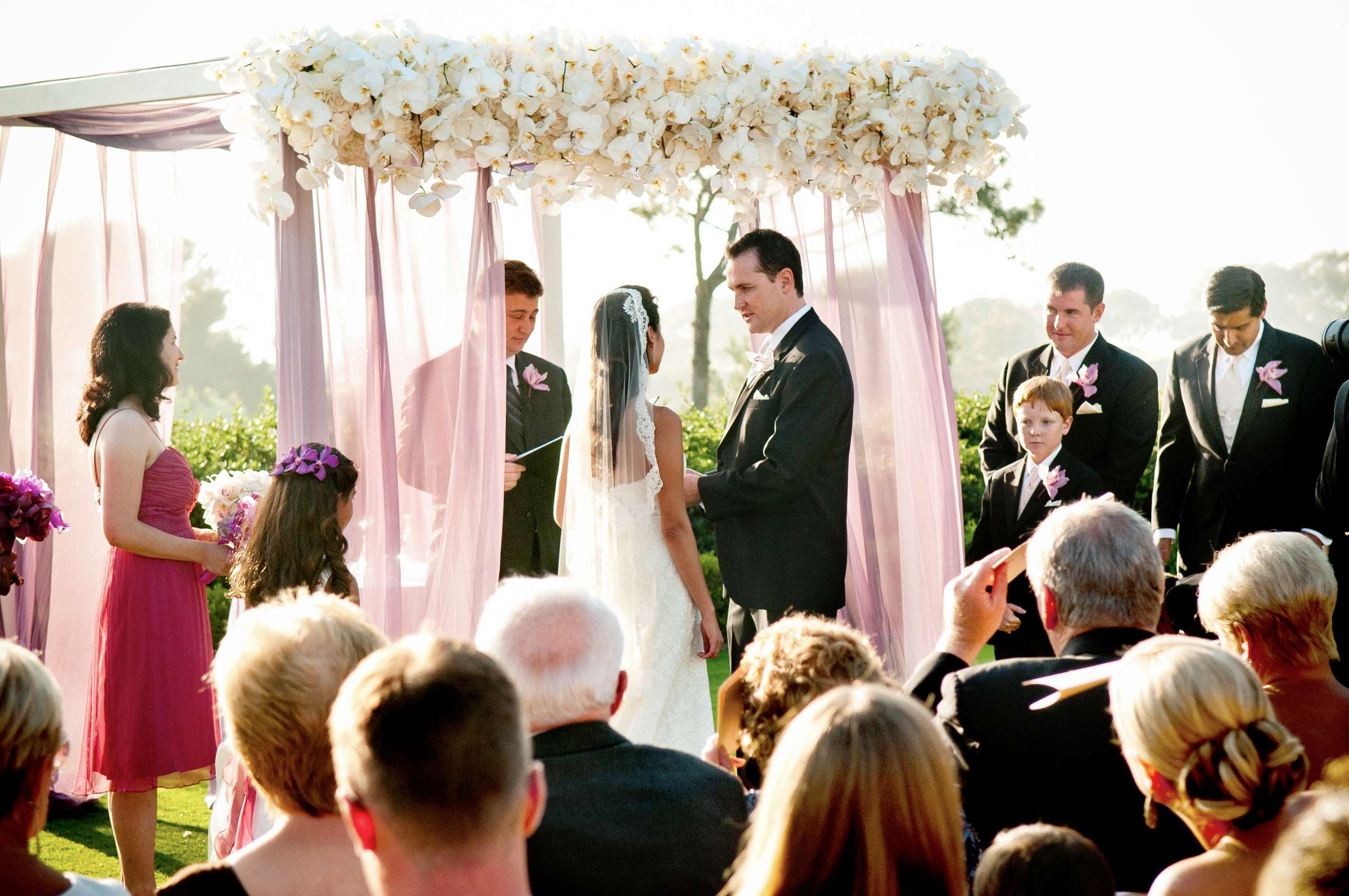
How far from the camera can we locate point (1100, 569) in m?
2.43

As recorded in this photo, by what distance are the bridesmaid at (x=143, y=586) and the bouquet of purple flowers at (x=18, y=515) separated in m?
0.18

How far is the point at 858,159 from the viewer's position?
436cm

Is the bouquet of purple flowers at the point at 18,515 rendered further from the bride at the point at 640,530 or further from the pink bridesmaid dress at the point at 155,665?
the bride at the point at 640,530

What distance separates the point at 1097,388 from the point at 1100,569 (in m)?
2.54

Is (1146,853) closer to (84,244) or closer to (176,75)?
(176,75)

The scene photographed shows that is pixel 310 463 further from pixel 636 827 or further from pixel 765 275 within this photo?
pixel 636 827

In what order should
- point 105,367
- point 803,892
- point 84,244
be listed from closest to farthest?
point 803,892 → point 105,367 → point 84,244

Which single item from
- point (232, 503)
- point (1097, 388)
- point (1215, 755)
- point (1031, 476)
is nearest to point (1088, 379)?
point (1097, 388)

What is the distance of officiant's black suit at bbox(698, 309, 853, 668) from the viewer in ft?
14.2

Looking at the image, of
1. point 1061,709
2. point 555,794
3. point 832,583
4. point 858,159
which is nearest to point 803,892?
point 555,794

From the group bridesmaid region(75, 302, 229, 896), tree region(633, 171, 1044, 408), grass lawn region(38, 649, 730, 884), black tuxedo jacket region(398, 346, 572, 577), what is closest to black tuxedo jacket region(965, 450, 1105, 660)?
grass lawn region(38, 649, 730, 884)

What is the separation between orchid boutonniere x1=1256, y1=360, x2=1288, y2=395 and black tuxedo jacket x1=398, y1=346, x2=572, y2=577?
2.80 meters

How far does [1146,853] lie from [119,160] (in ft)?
15.9

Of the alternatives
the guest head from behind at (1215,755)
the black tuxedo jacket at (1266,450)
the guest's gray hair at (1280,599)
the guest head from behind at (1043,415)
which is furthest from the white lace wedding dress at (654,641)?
the guest head from behind at (1215,755)
